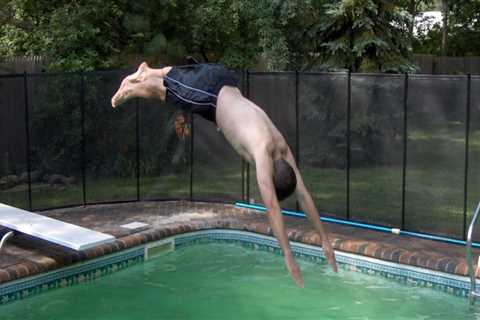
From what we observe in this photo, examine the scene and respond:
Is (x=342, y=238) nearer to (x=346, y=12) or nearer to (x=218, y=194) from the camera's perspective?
(x=218, y=194)

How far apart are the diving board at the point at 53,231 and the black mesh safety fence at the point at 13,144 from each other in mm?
1870

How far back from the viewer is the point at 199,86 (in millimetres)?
5016

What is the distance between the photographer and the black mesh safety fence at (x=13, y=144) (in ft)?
30.0

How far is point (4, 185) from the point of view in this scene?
9.73 metres

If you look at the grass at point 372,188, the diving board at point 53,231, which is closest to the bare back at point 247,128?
the diving board at point 53,231

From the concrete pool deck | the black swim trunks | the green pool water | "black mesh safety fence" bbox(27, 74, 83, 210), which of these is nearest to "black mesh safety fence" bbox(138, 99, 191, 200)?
the concrete pool deck

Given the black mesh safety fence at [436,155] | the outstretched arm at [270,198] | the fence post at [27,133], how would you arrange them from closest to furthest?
the outstretched arm at [270,198], the black mesh safety fence at [436,155], the fence post at [27,133]

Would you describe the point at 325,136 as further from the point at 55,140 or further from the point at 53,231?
the point at 53,231

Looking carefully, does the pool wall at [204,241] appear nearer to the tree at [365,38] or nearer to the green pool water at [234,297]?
the green pool water at [234,297]

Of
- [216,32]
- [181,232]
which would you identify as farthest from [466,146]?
[216,32]

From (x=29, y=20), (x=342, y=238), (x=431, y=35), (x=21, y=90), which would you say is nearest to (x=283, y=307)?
(x=342, y=238)

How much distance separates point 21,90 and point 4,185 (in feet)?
4.94

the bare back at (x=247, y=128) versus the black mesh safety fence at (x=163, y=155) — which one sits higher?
the bare back at (x=247, y=128)

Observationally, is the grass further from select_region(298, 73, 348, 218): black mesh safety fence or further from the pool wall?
the pool wall
